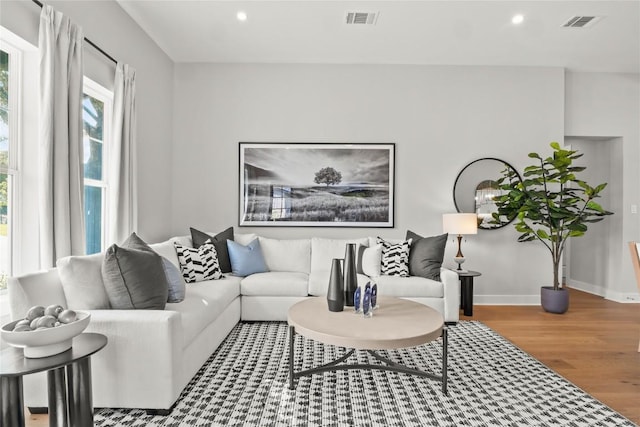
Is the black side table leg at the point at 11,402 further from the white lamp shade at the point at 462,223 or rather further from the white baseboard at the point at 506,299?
the white baseboard at the point at 506,299

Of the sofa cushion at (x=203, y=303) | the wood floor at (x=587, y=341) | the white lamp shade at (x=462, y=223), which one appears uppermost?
the white lamp shade at (x=462, y=223)

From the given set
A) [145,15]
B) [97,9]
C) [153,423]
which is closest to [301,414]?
[153,423]

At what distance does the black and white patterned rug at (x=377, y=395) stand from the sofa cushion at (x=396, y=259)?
1.04m

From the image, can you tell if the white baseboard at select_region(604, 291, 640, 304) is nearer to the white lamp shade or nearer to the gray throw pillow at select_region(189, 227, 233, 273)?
the white lamp shade

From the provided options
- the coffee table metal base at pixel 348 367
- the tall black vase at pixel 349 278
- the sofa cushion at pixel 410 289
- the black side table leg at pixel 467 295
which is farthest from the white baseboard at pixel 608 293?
the tall black vase at pixel 349 278

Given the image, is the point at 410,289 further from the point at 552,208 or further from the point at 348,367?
the point at 552,208

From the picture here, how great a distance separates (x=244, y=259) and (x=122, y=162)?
1536 mm

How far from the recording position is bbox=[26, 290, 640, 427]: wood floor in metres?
2.56

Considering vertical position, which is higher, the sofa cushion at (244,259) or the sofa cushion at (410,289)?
the sofa cushion at (244,259)

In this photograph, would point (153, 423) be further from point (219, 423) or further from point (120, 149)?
point (120, 149)

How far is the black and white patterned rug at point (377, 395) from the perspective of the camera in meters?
2.15

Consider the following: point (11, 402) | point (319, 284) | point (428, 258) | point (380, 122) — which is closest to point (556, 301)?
point (428, 258)

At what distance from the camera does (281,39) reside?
14.0 ft

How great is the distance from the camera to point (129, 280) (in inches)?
92.7
